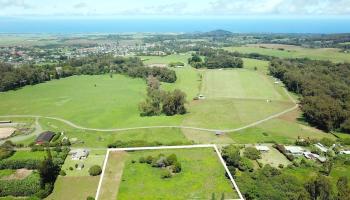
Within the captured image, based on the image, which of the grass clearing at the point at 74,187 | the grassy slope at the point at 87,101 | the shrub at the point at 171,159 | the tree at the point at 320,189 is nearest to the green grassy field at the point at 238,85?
the grassy slope at the point at 87,101

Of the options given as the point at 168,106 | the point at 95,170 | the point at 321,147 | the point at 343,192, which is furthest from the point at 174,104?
the point at 343,192

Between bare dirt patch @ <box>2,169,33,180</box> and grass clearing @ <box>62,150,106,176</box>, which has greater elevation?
grass clearing @ <box>62,150,106,176</box>

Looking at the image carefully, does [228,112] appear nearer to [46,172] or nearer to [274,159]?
[274,159]

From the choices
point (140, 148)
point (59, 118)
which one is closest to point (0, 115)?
point (59, 118)

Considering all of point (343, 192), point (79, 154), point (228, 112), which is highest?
point (343, 192)

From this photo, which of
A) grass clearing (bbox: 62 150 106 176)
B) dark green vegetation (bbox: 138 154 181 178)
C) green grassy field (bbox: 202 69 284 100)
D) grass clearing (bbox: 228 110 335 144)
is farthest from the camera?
green grassy field (bbox: 202 69 284 100)

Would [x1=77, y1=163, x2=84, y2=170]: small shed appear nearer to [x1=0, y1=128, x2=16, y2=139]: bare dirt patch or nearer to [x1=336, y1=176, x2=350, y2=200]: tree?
[x1=0, y1=128, x2=16, y2=139]: bare dirt patch

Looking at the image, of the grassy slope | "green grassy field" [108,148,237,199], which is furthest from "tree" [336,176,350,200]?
the grassy slope
